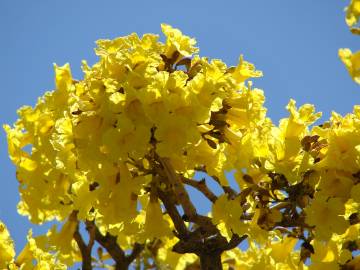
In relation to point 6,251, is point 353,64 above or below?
below

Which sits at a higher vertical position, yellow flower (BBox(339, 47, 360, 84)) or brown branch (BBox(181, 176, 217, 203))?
brown branch (BBox(181, 176, 217, 203))

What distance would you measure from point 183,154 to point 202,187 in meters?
0.28

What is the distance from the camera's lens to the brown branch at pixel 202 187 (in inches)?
147

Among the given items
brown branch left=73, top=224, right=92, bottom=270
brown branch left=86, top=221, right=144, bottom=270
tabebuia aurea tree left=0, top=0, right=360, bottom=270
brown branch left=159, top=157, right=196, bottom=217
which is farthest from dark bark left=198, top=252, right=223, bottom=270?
brown branch left=86, top=221, right=144, bottom=270

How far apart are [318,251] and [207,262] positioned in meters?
0.68

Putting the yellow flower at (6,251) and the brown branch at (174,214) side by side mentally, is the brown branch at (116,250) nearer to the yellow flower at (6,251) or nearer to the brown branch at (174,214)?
the yellow flower at (6,251)

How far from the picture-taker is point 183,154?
3.58 metres

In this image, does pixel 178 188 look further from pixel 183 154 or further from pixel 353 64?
pixel 353 64

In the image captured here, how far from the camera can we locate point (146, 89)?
123 inches

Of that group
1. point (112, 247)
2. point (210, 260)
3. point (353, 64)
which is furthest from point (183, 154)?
point (112, 247)

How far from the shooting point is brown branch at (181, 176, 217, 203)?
3.73 meters

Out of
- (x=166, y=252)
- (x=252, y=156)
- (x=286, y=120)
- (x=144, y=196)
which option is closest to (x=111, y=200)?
(x=144, y=196)

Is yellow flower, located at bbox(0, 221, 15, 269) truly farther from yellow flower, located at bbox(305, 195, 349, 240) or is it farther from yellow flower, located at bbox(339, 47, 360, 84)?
yellow flower, located at bbox(339, 47, 360, 84)

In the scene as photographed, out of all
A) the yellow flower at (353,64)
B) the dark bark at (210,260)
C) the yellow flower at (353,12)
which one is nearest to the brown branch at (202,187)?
the dark bark at (210,260)
